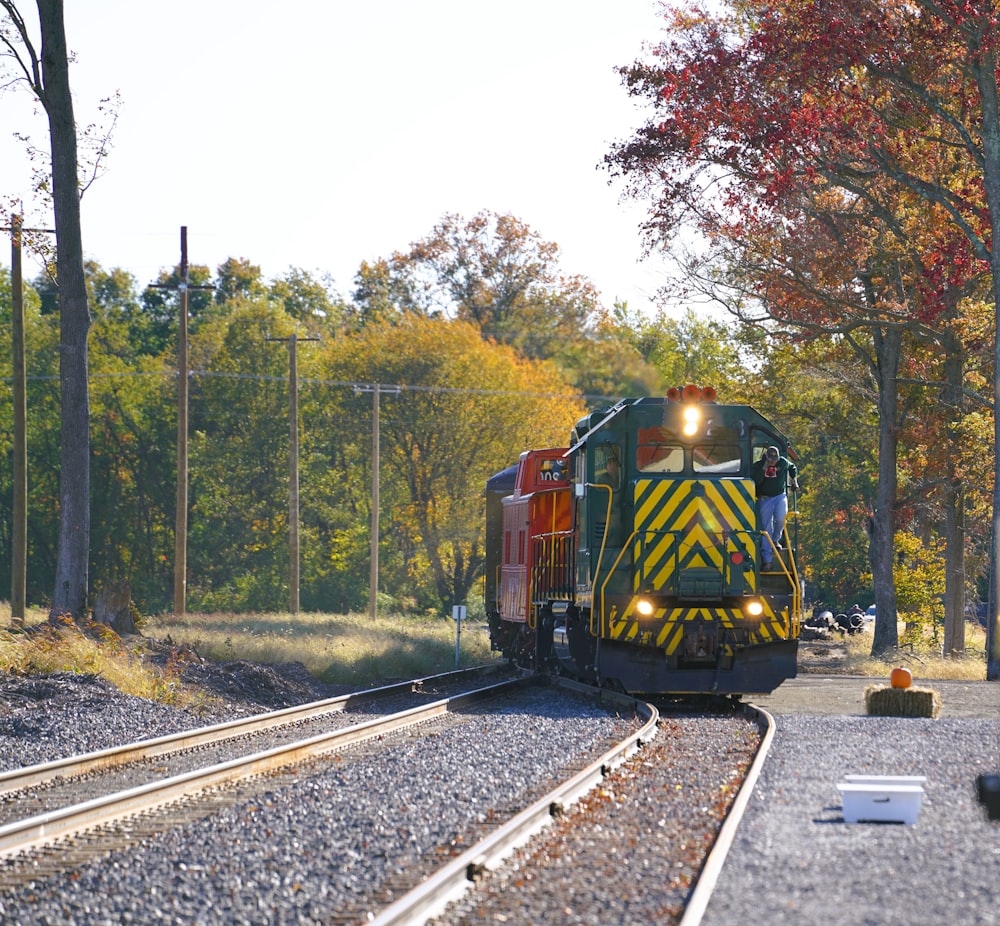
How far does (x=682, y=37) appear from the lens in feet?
86.0

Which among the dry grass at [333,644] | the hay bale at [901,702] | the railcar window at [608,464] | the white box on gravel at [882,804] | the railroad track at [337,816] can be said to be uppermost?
the railcar window at [608,464]

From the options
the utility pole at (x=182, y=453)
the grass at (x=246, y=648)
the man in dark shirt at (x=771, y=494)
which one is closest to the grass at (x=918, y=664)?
the grass at (x=246, y=648)

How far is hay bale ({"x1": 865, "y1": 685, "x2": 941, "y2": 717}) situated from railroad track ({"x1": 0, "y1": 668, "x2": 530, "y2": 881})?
495 cm

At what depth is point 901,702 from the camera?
52.2 ft

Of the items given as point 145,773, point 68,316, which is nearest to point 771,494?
point 145,773

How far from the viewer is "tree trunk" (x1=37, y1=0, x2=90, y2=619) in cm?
2375

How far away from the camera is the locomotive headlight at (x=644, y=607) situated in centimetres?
1652

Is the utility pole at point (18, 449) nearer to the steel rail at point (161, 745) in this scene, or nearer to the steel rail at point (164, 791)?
the steel rail at point (161, 745)

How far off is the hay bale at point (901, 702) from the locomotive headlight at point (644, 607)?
262 centimetres

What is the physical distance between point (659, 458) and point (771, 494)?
54.8 inches

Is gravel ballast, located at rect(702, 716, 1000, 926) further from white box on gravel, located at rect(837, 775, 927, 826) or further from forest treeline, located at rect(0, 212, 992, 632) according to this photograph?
forest treeline, located at rect(0, 212, 992, 632)

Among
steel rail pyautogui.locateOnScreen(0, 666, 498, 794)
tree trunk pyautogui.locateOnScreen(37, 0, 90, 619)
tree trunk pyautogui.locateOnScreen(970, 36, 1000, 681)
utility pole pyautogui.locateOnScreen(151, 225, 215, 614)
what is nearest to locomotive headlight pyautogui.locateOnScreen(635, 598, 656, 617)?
steel rail pyautogui.locateOnScreen(0, 666, 498, 794)

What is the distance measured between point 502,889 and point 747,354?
3097 centimetres

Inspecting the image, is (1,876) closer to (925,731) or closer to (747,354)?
(925,731)
